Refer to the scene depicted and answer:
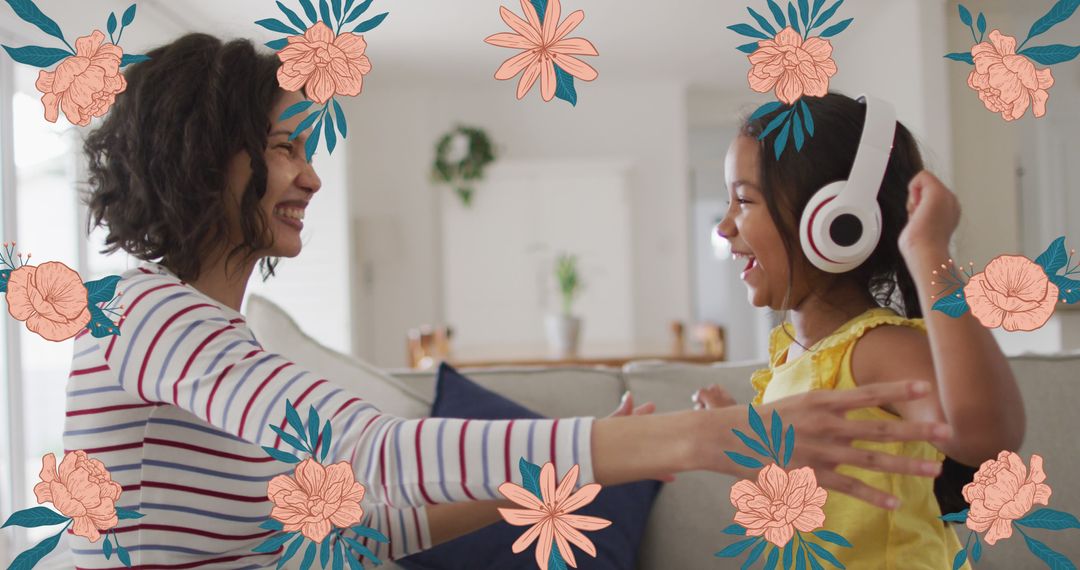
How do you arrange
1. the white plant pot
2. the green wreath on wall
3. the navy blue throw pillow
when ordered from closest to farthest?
1. the navy blue throw pillow
2. the white plant pot
3. the green wreath on wall

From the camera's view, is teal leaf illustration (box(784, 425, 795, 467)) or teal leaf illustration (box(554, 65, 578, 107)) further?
teal leaf illustration (box(554, 65, 578, 107))

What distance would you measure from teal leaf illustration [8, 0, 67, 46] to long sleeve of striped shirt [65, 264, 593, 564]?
22cm

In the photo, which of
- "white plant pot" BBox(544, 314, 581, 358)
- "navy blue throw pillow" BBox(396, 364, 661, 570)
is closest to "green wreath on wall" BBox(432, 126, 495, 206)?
"white plant pot" BBox(544, 314, 581, 358)

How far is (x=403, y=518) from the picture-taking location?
1012 mm

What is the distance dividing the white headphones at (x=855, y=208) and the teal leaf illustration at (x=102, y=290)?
594mm

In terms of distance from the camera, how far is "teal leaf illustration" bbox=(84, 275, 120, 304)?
68cm

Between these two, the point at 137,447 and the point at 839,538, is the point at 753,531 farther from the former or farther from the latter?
the point at 137,447

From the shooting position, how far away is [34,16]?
0.68 m

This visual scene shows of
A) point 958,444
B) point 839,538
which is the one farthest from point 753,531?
point 958,444
